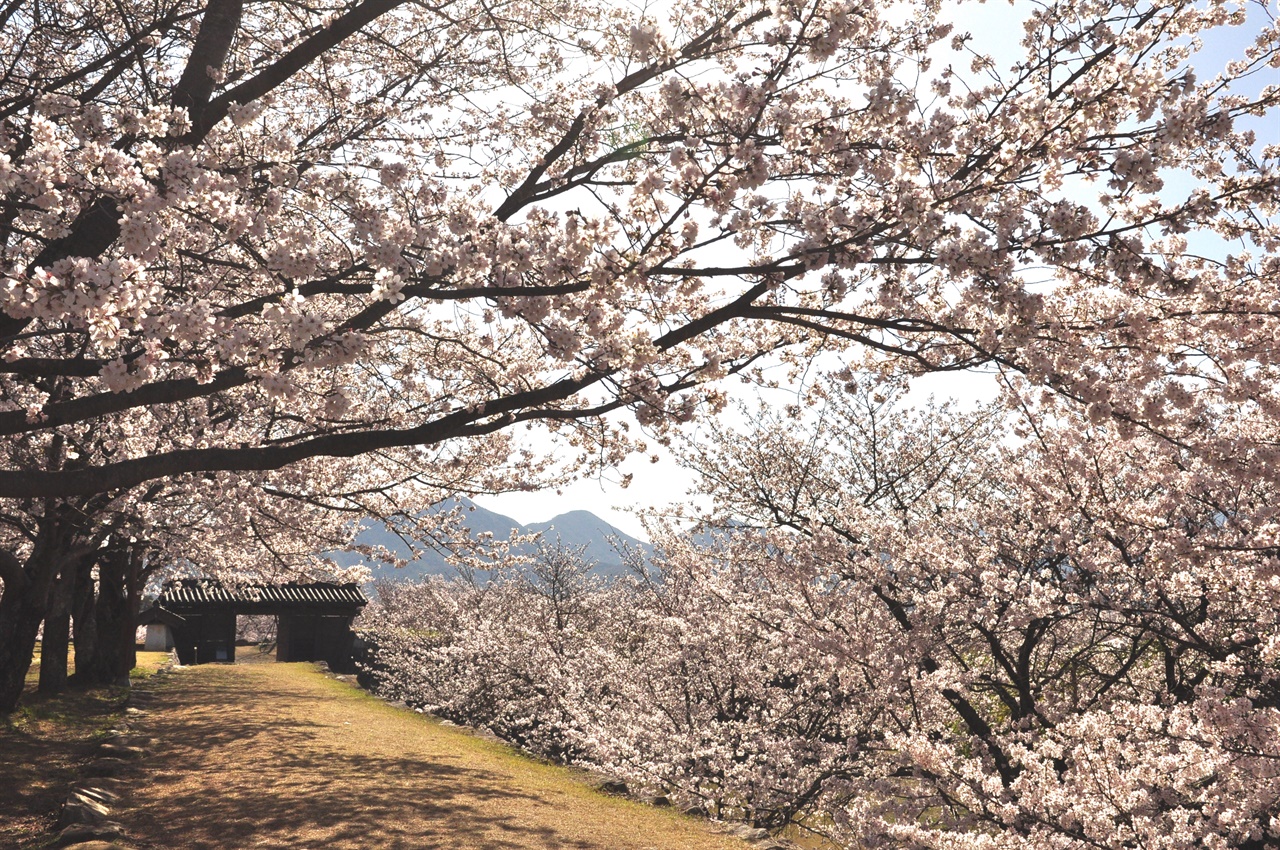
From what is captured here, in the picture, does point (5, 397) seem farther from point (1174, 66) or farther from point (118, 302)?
point (1174, 66)

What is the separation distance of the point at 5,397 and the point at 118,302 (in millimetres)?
5652

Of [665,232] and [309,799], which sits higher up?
[665,232]

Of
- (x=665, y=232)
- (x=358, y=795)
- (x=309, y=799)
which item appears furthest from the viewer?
(x=358, y=795)

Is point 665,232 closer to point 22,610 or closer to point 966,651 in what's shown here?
point 966,651

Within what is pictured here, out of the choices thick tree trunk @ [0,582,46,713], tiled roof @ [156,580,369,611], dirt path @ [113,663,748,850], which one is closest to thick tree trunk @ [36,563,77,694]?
dirt path @ [113,663,748,850]

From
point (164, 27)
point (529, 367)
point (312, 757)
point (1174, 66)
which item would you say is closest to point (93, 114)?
point (164, 27)

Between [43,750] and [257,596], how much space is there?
72.3 ft

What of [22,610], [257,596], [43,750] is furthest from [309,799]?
[257,596]

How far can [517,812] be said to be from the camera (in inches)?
346

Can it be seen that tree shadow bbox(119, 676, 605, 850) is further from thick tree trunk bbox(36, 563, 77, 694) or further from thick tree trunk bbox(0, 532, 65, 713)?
thick tree trunk bbox(36, 563, 77, 694)

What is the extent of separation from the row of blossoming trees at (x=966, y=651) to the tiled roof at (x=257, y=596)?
2078cm

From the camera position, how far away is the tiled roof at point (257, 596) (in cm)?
3097

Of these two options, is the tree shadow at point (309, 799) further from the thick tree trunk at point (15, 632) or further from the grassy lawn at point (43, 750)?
the thick tree trunk at point (15, 632)

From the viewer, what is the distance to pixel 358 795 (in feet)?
29.9
